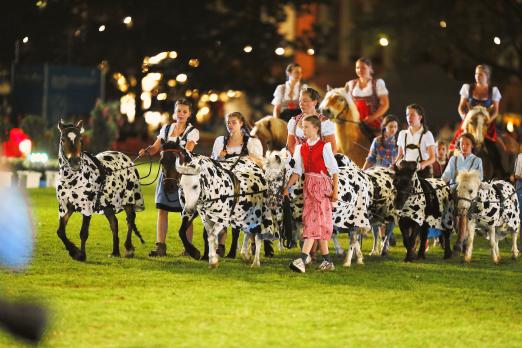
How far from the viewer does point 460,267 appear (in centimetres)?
1593

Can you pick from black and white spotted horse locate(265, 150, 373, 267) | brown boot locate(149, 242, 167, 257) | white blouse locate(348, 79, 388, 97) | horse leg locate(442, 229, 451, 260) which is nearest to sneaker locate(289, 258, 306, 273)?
black and white spotted horse locate(265, 150, 373, 267)

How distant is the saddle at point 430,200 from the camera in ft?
54.5

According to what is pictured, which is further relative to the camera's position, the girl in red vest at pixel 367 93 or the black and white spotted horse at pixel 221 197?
the girl in red vest at pixel 367 93

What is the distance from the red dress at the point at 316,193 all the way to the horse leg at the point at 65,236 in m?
2.89

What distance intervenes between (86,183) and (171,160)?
1.29 m

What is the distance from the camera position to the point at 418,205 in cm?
1653

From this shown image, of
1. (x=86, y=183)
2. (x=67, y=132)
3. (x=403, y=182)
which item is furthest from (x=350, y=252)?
(x=67, y=132)

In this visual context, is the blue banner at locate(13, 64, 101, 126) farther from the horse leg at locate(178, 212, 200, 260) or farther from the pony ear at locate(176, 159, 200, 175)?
the pony ear at locate(176, 159, 200, 175)

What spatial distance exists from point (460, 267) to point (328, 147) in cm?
279

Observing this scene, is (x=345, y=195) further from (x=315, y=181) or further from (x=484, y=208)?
(x=484, y=208)

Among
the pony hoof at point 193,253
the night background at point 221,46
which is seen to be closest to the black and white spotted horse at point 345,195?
the pony hoof at point 193,253

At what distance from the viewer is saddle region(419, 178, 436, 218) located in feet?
54.5

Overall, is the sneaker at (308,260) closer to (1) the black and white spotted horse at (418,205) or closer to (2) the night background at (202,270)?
(2) the night background at (202,270)

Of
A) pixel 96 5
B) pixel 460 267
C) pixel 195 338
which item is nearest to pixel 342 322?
pixel 195 338
